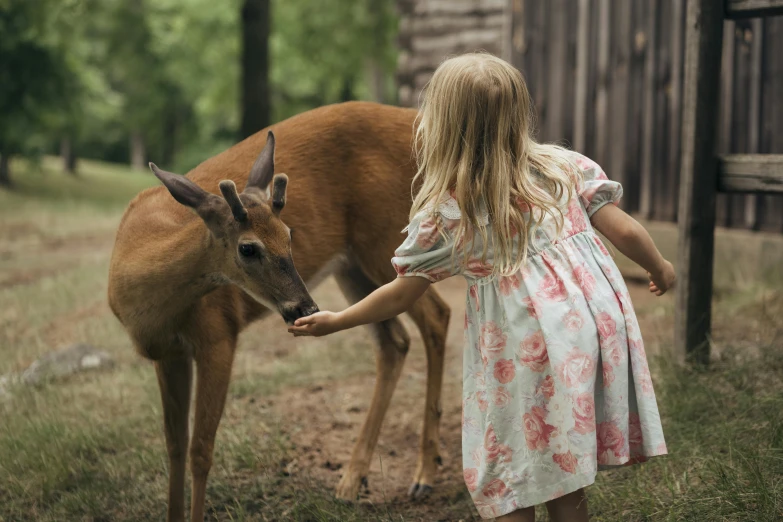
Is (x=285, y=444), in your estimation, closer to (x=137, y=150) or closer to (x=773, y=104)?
(x=773, y=104)

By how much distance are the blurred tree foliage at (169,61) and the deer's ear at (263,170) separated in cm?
848

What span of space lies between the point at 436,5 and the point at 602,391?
8957 mm

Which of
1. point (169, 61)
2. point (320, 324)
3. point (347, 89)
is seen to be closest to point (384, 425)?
point (320, 324)

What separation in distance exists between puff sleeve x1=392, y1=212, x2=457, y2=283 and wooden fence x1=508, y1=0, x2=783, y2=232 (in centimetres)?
486

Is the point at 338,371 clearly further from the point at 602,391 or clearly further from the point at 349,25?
the point at 349,25

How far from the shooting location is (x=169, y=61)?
32.1m

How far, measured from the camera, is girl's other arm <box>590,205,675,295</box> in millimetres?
2896

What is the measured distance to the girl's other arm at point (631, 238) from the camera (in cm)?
290

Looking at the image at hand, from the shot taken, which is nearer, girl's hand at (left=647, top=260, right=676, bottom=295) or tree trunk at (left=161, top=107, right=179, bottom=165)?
girl's hand at (left=647, top=260, right=676, bottom=295)

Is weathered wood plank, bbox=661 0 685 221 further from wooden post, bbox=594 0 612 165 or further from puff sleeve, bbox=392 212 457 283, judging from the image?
puff sleeve, bbox=392 212 457 283

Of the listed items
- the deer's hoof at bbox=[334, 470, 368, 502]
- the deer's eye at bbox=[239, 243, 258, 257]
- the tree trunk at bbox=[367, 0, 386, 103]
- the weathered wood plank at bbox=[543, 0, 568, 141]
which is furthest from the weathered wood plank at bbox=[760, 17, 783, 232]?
the tree trunk at bbox=[367, 0, 386, 103]

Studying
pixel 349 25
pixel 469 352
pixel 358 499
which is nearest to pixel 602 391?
pixel 469 352

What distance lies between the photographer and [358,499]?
13.8 ft

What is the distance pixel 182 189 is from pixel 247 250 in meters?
0.35
